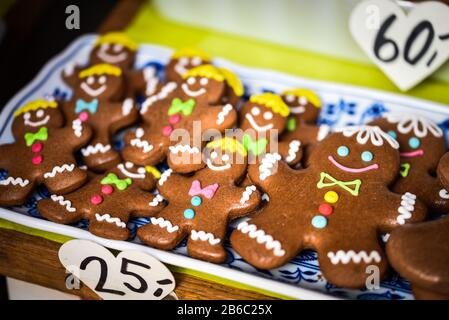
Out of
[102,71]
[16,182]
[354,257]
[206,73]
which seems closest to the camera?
[354,257]

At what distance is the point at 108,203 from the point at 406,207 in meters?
0.61

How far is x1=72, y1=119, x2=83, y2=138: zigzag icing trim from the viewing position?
4.14 feet

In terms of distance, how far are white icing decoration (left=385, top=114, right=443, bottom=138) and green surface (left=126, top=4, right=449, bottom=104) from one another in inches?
6.9

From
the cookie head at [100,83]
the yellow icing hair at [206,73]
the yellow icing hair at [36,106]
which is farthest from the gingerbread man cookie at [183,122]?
the yellow icing hair at [36,106]

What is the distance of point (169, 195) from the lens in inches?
45.3

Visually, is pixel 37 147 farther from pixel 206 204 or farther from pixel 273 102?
pixel 273 102

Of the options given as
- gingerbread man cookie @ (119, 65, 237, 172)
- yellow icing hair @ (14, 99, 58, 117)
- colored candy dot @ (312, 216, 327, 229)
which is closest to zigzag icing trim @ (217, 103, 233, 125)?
gingerbread man cookie @ (119, 65, 237, 172)

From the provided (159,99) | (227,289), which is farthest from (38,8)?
(227,289)

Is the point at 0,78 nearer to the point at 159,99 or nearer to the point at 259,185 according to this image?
the point at 159,99

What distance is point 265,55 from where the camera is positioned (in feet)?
5.19

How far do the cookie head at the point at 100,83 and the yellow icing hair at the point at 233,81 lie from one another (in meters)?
0.27

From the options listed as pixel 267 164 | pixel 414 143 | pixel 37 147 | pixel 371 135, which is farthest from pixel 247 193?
pixel 37 147
